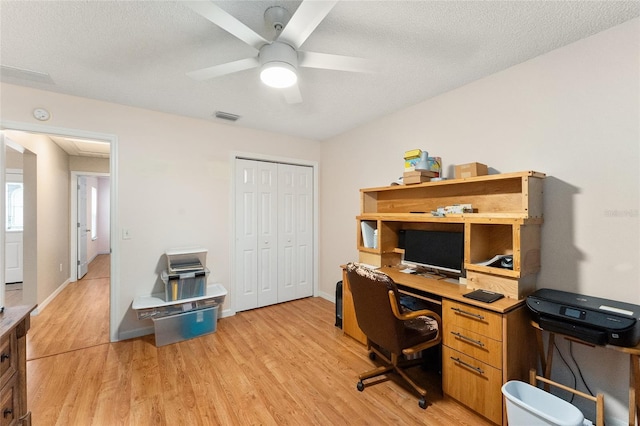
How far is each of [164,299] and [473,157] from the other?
343cm

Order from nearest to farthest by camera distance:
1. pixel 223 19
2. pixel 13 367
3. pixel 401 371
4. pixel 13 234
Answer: pixel 223 19 → pixel 13 367 → pixel 401 371 → pixel 13 234

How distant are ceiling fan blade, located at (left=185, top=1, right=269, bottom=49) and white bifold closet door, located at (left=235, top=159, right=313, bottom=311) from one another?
231 cm

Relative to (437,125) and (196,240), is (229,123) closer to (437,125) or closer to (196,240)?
(196,240)

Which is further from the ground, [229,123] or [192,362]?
[229,123]

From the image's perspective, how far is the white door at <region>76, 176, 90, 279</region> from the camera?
207 inches

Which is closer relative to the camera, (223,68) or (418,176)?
(223,68)

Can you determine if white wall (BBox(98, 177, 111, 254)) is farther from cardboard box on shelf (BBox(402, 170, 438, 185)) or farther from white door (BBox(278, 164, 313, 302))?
cardboard box on shelf (BBox(402, 170, 438, 185))

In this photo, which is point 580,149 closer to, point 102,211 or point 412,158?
point 412,158

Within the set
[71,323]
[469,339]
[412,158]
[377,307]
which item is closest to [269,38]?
[412,158]

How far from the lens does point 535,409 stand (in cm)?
140

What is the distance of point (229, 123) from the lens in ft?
11.5

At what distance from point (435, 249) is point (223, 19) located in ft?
7.65

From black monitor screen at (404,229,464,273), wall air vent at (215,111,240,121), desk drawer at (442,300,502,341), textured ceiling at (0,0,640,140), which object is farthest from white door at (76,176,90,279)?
desk drawer at (442,300,502,341)

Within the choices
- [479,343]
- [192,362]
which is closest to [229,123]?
[192,362]
